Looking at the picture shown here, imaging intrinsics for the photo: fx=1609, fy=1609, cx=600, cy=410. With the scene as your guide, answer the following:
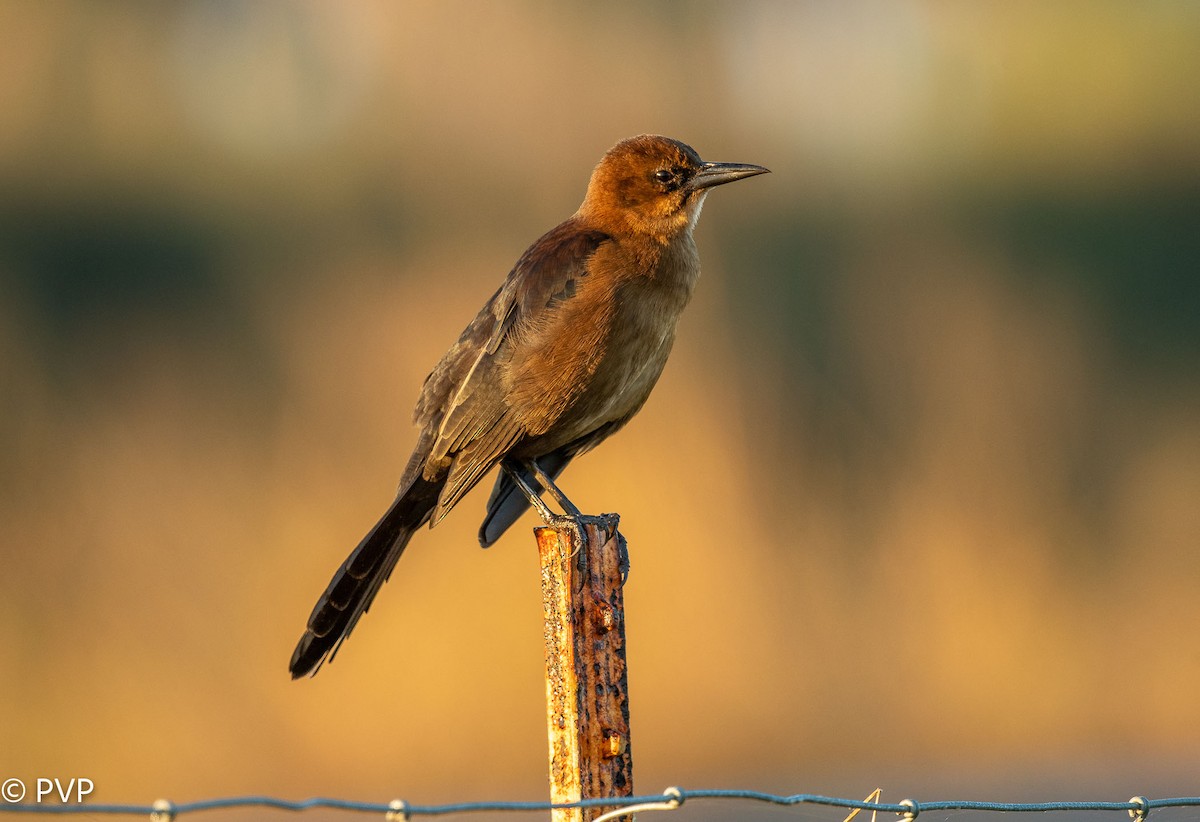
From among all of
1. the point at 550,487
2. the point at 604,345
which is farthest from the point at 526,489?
the point at 604,345

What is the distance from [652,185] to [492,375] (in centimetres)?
95

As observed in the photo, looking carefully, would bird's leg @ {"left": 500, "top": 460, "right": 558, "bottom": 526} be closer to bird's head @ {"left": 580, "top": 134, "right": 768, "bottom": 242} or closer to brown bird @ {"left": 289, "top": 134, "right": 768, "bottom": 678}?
brown bird @ {"left": 289, "top": 134, "right": 768, "bottom": 678}

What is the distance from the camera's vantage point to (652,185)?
533 cm

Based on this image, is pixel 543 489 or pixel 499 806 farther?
pixel 543 489

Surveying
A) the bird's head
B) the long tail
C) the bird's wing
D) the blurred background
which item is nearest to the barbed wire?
the long tail

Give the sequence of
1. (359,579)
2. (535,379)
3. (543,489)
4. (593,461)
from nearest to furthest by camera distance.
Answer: (359,579), (535,379), (543,489), (593,461)

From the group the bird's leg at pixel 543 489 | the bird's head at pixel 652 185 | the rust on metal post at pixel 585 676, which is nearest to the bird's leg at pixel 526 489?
the bird's leg at pixel 543 489

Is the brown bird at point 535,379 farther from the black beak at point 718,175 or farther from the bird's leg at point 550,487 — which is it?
the black beak at point 718,175

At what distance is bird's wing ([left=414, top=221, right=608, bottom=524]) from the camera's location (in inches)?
187

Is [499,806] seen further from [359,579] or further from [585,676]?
→ [359,579]

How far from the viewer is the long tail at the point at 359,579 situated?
450 cm

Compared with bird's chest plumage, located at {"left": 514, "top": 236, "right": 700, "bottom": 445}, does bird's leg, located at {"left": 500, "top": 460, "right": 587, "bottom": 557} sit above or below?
below

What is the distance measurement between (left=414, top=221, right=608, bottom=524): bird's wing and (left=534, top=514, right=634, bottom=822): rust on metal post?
1.35 m

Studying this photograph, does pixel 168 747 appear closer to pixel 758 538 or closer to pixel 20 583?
pixel 20 583
